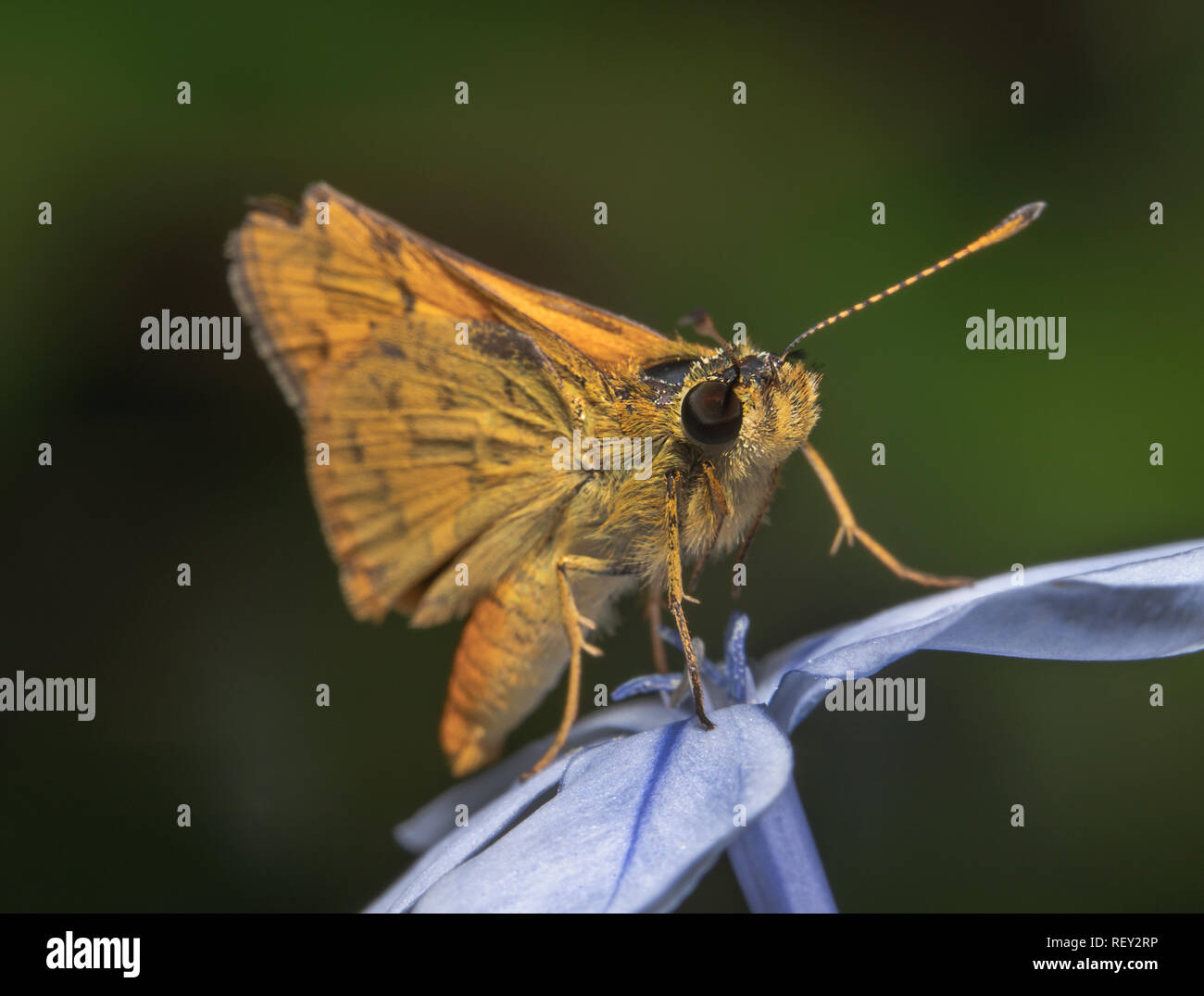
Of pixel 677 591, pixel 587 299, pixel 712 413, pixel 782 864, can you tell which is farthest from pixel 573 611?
pixel 587 299

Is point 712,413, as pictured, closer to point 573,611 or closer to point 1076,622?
point 573,611

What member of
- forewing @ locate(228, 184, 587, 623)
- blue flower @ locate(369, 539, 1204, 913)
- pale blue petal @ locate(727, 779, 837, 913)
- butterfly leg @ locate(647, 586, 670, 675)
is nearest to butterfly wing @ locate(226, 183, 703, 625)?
forewing @ locate(228, 184, 587, 623)

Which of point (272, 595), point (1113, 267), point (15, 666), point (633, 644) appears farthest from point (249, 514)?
point (1113, 267)

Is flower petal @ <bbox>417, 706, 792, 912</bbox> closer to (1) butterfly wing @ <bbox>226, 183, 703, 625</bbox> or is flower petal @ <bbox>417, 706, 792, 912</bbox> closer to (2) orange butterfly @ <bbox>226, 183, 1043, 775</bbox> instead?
(2) orange butterfly @ <bbox>226, 183, 1043, 775</bbox>

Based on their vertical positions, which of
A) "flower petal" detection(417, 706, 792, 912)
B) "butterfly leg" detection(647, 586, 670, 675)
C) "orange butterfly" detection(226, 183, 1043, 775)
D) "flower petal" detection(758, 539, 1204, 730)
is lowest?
"flower petal" detection(417, 706, 792, 912)

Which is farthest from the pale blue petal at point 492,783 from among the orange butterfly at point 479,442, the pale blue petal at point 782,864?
the pale blue petal at point 782,864
